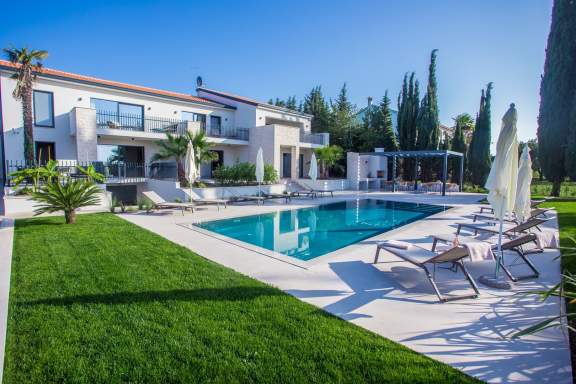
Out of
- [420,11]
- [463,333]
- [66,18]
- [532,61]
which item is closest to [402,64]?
[532,61]

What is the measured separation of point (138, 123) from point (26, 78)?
6.69 metres

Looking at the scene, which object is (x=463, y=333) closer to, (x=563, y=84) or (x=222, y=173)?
(x=222, y=173)

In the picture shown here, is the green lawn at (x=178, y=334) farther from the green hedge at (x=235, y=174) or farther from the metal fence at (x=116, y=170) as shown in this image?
the green hedge at (x=235, y=174)

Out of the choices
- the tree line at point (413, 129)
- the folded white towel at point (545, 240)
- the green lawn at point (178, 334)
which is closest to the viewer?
the green lawn at point (178, 334)

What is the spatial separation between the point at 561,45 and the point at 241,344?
1045 inches

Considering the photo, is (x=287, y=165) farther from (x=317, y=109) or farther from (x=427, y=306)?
(x=427, y=306)

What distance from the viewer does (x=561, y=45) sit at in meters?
20.1

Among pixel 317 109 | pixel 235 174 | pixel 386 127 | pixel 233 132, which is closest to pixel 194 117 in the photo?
pixel 233 132

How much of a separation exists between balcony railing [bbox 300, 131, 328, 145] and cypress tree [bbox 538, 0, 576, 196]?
16124 mm

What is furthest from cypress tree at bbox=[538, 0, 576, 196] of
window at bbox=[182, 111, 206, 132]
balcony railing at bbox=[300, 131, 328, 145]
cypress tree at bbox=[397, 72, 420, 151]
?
window at bbox=[182, 111, 206, 132]

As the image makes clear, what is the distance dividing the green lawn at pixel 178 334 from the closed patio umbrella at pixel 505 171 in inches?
134

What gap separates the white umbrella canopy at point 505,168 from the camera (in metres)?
5.25

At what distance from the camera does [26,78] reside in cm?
1527

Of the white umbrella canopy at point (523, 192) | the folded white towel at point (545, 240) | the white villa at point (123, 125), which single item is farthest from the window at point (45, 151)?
the folded white towel at point (545, 240)
